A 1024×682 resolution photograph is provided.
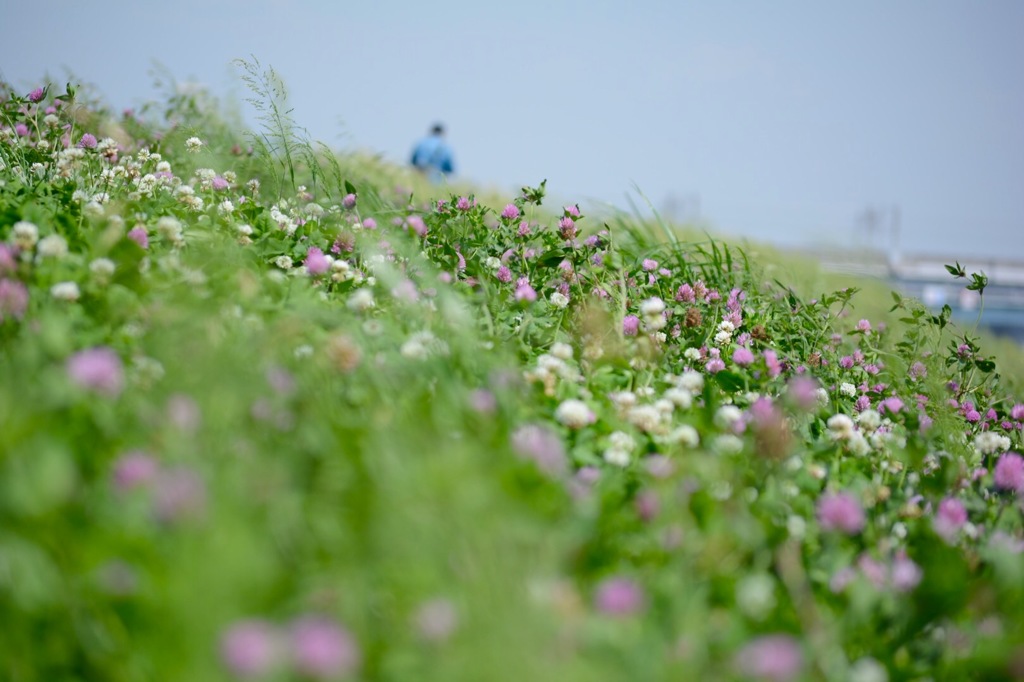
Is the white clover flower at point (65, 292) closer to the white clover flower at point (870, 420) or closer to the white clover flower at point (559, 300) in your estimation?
the white clover flower at point (559, 300)

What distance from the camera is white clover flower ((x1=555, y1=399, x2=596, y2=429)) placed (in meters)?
2.11

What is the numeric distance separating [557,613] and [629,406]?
106cm

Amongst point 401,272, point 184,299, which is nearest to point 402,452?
point 184,299

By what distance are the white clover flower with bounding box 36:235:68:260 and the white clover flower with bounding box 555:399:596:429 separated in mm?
1303

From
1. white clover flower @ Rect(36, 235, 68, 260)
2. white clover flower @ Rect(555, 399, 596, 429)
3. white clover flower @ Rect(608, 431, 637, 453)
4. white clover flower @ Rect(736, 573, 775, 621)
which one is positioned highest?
white clover flower @ Rect(36, 235, 68, 260)

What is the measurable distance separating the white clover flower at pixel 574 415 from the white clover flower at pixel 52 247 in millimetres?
1303

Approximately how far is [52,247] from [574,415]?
4.46 ft

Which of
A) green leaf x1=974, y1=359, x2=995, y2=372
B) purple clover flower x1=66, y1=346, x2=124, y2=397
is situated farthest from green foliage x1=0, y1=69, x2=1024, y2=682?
green leaf x1=974, y1=359, x2=995, y2=372

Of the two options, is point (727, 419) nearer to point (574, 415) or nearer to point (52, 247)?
point (574, 415)

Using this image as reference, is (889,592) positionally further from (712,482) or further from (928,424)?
(928,424)

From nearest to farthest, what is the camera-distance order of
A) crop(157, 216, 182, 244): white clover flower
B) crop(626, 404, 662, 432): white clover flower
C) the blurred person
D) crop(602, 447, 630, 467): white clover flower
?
crop(602, 447, 630, 467): white clover flower, crop(626, 404, 662, 432): white clover flower, crop(157, 216, 182, 244): white clover flower, the blurred person

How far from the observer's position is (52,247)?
2172 mm

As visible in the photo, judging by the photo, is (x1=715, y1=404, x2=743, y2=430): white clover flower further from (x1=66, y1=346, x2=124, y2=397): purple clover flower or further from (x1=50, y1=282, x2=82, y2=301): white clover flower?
(x1=50, y1=282, x2=82, y2=301): white clover flower

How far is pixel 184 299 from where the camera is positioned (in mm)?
1965
